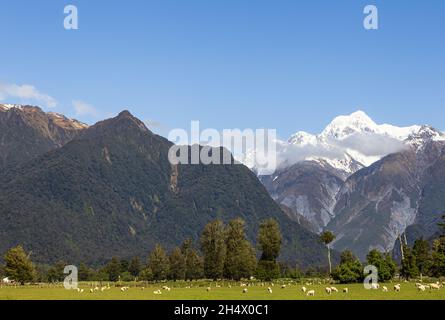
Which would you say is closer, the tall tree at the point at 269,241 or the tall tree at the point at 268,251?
the tall tree at the point at 268,251

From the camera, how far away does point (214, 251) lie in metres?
194

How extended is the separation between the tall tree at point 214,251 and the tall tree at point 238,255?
264cm

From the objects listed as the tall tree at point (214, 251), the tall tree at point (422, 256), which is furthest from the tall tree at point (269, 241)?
the tall tree at point (422, 256)

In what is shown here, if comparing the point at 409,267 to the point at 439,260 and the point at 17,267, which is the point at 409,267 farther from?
the point at 17,267

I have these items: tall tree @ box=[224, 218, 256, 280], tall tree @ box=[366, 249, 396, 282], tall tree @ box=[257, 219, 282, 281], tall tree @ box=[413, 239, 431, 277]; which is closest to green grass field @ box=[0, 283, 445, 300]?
tall tree @ box=[366, 249, 396, 282]

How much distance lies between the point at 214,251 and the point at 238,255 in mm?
9877

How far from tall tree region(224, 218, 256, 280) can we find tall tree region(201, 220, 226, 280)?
8.65ft

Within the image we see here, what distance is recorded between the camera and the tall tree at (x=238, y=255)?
605ft

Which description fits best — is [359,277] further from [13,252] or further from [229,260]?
[13,252]

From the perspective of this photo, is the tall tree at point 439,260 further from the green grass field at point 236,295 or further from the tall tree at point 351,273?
the green grass field at point 236,295
